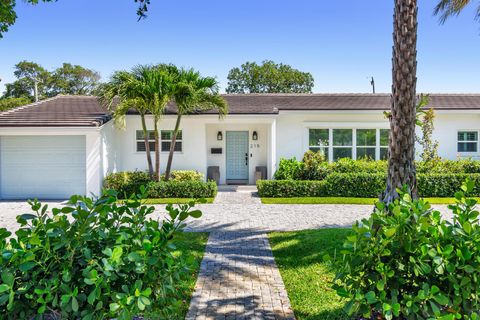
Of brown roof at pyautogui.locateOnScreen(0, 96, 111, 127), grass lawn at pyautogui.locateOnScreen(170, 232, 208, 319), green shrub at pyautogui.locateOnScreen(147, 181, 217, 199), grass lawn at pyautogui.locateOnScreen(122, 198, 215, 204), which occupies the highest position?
brown roof at pyautogui.locateOnScreen(0, 96, 111, 127)

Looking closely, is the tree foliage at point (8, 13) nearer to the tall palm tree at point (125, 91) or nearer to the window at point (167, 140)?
the tall palm tree at point (125, 91)

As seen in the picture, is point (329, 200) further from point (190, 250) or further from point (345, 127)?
point (190, 250)

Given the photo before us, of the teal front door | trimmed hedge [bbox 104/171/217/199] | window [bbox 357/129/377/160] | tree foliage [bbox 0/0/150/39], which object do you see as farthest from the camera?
the teal front door

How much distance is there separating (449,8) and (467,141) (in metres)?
7.65

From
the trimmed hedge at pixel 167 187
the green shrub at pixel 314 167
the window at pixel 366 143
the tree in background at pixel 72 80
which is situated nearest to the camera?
the trimmed hedge at pixel 167 187

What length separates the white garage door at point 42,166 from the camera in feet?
54.3

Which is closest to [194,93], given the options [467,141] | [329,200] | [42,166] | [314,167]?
[314,167]

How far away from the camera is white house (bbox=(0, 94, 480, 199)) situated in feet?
53.8

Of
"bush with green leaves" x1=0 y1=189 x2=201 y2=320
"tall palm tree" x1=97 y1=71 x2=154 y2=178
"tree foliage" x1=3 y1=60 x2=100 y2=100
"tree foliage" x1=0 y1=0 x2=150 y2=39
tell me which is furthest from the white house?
"tree foliage" x1=3 y1=60 x2=100 y2=100

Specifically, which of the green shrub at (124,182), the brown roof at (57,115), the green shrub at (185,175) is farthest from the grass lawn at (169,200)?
the brown roof at (57,115)

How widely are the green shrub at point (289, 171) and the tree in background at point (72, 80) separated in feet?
148

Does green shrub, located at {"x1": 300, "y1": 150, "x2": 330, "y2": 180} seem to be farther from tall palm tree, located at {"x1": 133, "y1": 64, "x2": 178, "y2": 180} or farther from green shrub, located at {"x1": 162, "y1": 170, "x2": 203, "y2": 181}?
tall palm tree, located at {"x1": 133, "y1": 64, "x2": 178, "y2": 180}

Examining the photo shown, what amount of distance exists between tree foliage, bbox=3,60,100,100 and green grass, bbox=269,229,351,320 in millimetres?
46734

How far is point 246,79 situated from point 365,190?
41584 millimetres
